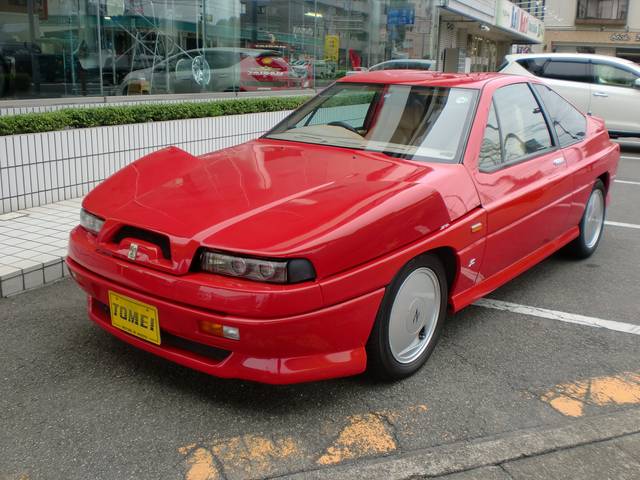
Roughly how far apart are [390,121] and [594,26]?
146 feet

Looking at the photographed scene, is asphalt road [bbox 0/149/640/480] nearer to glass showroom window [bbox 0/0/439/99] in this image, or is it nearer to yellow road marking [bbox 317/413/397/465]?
yellow road marking [bbox 317/413/397/465]

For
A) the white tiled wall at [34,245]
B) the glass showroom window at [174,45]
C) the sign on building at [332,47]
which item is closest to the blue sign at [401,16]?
the glass showroom window at [174,45]

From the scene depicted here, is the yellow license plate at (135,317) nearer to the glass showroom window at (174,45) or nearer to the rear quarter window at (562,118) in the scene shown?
the rear quarter window at (562,118)

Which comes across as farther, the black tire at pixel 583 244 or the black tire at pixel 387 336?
the black tire at pixel 583 244

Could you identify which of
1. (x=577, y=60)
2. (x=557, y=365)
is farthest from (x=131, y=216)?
(x=577, y=60)

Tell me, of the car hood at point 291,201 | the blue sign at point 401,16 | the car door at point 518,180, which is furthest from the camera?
the blue sign at point 401,16

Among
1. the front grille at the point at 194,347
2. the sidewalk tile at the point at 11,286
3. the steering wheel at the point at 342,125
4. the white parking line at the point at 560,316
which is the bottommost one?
the white parking line at the point at 560,316

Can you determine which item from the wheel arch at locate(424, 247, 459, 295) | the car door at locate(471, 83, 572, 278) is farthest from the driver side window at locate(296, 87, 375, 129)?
the wheel arch at locate(424, 247, 459, 295)

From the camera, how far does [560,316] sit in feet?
13.0

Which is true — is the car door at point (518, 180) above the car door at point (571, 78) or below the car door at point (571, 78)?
below

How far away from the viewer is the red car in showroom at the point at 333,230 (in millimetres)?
2494

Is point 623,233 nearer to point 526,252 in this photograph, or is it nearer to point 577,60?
point 526,252

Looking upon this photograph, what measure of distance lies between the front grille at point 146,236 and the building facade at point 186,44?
181 inches

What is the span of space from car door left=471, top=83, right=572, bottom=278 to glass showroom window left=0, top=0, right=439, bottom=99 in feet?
17.0
